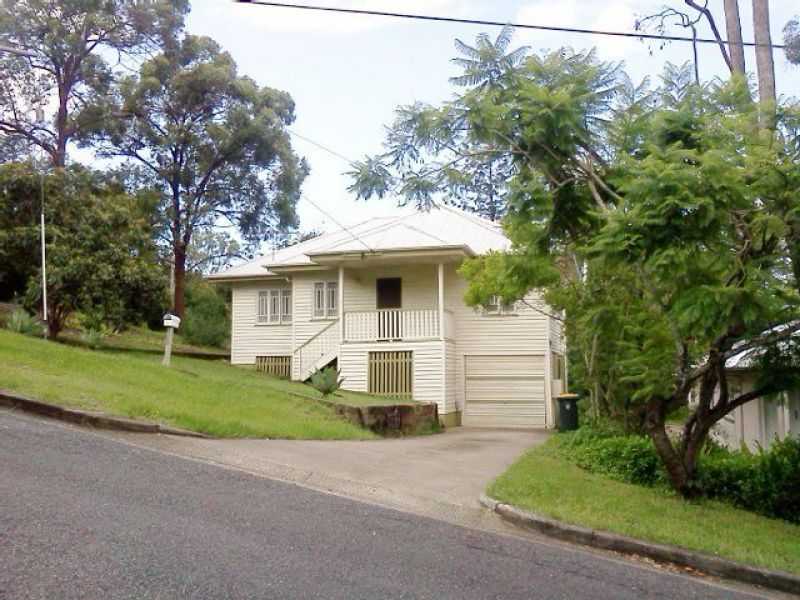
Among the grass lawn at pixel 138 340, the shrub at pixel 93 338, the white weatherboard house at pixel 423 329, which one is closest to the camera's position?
the shrub at pixel 93 338

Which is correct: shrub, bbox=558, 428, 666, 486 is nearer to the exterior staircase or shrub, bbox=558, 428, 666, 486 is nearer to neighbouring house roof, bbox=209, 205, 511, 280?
neighbouring house roof, bbox=209, 205, 511, 280

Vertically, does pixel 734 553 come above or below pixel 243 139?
below

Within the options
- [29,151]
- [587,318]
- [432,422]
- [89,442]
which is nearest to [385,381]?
[432,422]

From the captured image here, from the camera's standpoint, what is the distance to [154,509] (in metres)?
7.20

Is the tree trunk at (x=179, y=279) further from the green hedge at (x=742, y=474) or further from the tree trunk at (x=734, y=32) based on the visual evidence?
the green hedge at (x=742, y=474)

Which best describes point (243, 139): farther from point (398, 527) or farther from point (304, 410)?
point (398, 527)

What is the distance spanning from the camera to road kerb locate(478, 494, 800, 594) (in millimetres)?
7484

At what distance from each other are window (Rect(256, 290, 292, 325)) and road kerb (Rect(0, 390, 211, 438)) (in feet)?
51.9

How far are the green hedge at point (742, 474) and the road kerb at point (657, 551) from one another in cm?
355

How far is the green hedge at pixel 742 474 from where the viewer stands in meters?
10.8

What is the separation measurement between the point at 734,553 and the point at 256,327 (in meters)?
21.4

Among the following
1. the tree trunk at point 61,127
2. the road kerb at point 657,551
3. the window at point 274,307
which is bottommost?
the road kerb at point 657,551

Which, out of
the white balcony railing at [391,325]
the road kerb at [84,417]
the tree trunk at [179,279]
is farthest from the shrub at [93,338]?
the road kerb at [84,417]

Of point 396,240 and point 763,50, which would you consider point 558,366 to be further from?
point 763,50
